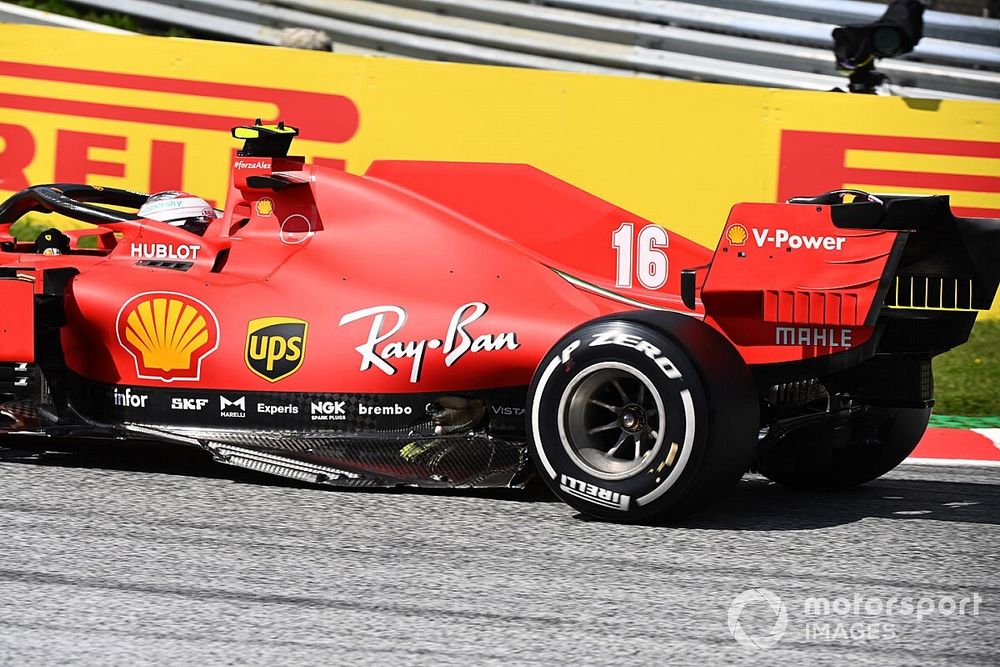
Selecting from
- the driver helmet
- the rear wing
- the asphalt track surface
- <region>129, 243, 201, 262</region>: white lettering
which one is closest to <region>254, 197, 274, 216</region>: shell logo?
<region>129, 243, 201, 262</region>: white lettering

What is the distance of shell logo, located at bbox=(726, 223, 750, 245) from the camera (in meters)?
4.68

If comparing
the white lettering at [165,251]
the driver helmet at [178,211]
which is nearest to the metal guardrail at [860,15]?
the driver helmet at [178,211]

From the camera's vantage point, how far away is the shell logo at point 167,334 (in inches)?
205

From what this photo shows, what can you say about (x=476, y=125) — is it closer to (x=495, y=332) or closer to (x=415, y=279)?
(x=415, y=279)

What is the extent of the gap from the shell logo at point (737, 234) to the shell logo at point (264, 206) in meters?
1.86

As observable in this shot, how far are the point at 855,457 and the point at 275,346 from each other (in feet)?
7.41

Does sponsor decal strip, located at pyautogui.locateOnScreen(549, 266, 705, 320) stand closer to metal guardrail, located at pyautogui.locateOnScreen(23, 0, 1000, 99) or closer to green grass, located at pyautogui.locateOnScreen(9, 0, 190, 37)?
metal guardrail, located at pyautogui.locateOnScreen(23, 0, 1000, 99)

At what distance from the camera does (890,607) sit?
3.70 meters

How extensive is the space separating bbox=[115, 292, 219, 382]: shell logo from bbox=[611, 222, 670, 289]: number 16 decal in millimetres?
1532

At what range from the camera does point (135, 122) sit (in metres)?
9.12

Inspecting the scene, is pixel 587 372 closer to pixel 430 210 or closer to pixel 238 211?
pixel 430 210

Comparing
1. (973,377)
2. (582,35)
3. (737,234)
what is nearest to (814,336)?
(737,234)

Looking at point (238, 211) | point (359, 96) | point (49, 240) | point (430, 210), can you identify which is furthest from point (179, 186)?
point (430, 210)

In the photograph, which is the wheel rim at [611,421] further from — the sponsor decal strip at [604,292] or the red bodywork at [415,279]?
the sponsor decal strip at [604,292]
